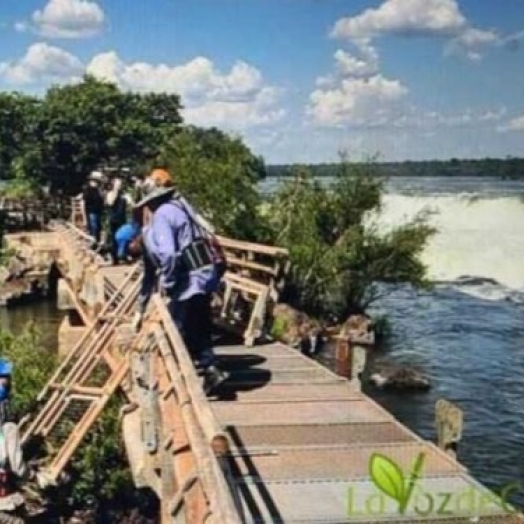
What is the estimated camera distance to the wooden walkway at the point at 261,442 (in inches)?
267

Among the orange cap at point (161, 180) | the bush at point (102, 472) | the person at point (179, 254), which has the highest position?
the orange cap at point (161, 180)

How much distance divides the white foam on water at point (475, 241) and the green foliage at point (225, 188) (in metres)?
5.64

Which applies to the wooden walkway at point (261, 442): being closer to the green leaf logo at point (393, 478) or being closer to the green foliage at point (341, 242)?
the green leaf logo at point (393, 478)

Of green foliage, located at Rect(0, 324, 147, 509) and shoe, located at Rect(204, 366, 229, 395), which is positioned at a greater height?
shoe, located at Rect(204, 366, 229, 395)

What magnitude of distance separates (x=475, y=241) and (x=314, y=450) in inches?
1904

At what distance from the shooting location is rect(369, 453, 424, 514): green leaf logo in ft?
25.0

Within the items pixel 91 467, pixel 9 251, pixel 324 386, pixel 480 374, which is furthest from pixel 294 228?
pixel 324 386

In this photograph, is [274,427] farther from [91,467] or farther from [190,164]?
[190,164]

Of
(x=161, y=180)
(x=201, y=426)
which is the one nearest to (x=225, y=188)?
(x=161, y=180)

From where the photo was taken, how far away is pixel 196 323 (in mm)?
9703

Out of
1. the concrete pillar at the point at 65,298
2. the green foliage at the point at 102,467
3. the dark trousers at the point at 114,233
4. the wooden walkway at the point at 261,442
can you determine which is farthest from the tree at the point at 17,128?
the wooden walkway at the point at 261,442

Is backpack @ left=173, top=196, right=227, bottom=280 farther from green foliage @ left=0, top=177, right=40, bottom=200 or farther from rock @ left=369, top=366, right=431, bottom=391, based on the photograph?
green foliage @ left=0, top=177, right=40, bottom=200

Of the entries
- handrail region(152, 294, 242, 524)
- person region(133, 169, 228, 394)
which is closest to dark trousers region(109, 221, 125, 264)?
person region(133, 169, 228, 394)

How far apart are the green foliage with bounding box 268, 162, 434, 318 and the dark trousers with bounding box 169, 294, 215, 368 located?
2624cm
